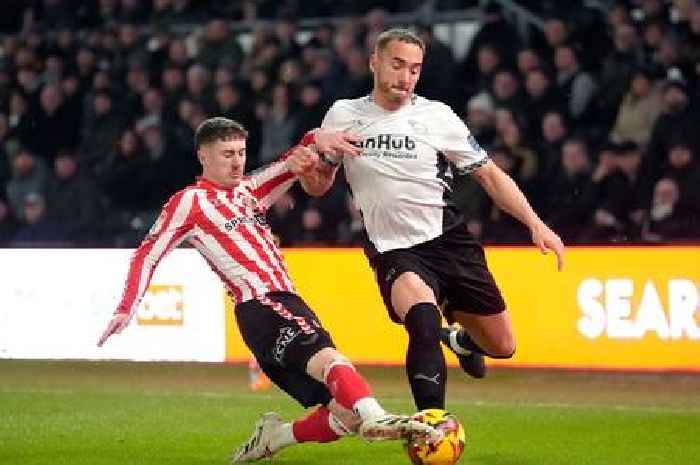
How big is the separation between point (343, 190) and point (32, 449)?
715 cm

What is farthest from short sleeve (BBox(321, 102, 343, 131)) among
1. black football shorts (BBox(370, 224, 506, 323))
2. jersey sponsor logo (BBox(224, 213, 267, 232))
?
black football shorts (BBox(370, 224, 506, 323))

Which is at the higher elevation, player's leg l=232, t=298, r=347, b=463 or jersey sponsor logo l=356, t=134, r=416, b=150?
jersey sponsor logo l=356, t=134, r=416, b=150

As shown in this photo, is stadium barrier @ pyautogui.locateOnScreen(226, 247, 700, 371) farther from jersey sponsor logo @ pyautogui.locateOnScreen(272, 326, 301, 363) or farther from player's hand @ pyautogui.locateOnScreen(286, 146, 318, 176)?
jersey sponsor logo @ pyautogui.locateOnScreen(272, 326, 301, 363)

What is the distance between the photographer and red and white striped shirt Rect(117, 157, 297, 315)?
7867 millimetres

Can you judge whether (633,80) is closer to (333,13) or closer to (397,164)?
(333,13)

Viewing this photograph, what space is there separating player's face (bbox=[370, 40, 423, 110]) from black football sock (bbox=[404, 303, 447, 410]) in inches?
40.6

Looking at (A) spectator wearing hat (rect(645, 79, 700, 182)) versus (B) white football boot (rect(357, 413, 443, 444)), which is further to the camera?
(A) spectator wearing hat (rect(645, 79, 700, 182))

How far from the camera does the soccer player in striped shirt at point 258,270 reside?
760 centimetres

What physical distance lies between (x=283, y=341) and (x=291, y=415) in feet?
10.1

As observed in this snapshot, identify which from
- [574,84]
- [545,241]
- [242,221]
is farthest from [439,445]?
[574,84]

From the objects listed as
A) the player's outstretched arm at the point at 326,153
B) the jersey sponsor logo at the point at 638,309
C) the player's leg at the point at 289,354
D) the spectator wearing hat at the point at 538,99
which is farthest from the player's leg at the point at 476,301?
the spectator wearing hat at the point at 538,99

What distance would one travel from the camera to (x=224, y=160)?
8086 millimetres

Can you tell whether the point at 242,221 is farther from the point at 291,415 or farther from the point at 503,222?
the point at 503,222

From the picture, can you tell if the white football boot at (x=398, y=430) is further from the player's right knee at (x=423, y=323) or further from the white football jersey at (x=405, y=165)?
the white football jersey at (x=405, y=165)
